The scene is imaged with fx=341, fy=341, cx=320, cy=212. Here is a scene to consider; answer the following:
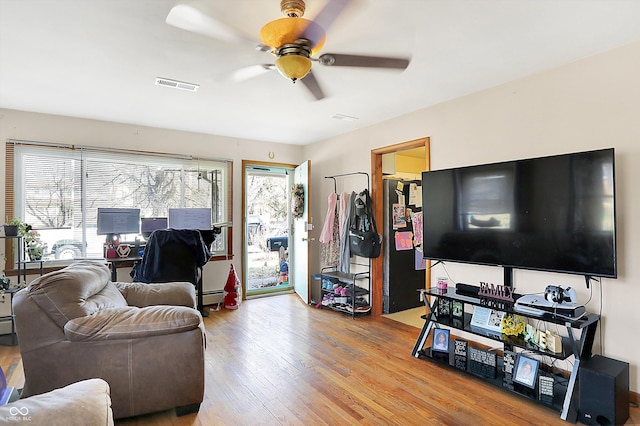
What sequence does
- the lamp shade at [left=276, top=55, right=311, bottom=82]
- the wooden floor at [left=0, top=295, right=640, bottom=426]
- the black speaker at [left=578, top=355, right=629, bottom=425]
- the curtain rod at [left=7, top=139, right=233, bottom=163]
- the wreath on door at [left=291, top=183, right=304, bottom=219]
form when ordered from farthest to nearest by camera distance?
the wreath on door at [left=291, top=183, right=304, bottom=219] → the curtain rod at [left=7, top=139, right=233, bottom=163] → the wooden floor at [left=0, top=295, right=640, bottom=426] → the black speaker at [left=578, top=355, right=629, bottom=425] → the lamp shade at [left=276, top=55, right=311, bottom=82]

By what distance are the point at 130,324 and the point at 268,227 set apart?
3.72 meters

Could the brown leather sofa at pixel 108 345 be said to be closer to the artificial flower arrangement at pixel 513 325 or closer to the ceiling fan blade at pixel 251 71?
the ceiling fan blade at pixel 251 71

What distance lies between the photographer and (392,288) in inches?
171

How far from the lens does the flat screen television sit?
4.00 meters

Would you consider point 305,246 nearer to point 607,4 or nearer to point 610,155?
point 610,155

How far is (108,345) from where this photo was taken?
6.32 feet

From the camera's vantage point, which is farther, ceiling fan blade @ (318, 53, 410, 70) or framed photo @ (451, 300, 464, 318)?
framed photo @ (451, 300, 464, 318)

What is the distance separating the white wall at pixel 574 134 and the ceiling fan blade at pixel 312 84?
154 centimetres

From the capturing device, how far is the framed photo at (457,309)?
291 centimetres

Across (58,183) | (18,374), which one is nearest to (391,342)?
(18,374)

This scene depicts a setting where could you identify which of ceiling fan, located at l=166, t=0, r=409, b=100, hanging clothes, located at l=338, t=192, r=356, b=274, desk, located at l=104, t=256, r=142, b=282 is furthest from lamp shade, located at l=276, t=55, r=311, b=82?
desk, located at l=104, t=256, r=142, b=282

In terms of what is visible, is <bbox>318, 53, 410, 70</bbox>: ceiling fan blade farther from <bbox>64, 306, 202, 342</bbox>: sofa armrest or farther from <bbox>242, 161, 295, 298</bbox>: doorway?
<bbox>242, 161, 295, 298</bbox>: doorway

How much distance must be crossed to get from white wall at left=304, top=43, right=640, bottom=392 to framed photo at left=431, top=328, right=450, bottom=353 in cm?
57

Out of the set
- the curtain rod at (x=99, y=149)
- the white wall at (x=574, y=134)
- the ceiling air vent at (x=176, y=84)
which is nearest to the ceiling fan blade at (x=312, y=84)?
the ceiling air vent at (x=176, y=84)
